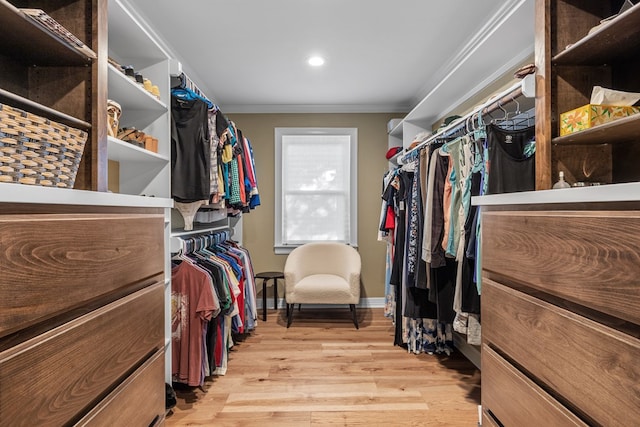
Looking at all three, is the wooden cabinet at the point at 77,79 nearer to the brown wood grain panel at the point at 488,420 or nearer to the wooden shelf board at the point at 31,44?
the wooden shelf board at the point at 31,44

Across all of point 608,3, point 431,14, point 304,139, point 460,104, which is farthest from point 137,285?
point 304,139

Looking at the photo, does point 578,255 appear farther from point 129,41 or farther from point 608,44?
point 129,41

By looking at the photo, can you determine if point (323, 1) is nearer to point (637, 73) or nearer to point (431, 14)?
point (431, 14)

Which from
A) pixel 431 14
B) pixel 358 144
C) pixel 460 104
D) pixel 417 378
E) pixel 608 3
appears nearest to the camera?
pixel 608 3

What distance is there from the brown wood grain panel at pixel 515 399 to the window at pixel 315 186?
9.78ft

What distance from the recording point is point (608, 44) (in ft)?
3.61

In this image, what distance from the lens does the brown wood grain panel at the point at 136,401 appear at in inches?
36.1

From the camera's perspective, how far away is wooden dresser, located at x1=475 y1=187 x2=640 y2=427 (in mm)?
651

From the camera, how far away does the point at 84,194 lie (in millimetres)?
873

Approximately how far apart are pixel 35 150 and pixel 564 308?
1.37m

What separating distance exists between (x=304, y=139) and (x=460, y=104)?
186cm

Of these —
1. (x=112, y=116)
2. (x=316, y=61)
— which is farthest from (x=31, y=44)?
(x=316, y=61)

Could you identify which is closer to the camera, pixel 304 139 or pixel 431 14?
pixel 431 14

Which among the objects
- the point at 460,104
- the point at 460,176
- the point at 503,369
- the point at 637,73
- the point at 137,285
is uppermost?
the point at 460,104
